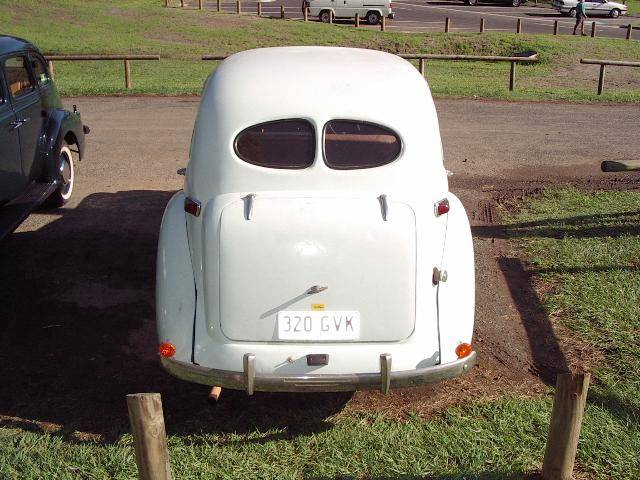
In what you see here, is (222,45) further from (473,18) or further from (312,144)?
(312,144)

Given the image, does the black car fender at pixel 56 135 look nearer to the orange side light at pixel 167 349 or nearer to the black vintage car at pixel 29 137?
the black vintage car at pixel 29 137

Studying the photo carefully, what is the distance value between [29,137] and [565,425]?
6.02 metres

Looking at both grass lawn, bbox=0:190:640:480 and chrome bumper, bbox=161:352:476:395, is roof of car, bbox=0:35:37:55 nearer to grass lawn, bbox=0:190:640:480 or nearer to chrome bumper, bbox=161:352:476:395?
grass lawn, bbox=0:190:640:480

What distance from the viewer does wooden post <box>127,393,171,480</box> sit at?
128 inches

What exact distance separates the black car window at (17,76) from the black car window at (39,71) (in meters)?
0.17

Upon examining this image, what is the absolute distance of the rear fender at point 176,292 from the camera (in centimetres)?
421

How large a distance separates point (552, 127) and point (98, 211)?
8.64 metres

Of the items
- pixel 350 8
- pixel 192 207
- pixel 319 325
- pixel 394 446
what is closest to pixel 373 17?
pixel 350 8

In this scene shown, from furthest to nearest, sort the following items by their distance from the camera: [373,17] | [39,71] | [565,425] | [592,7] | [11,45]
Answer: [592,7], [373,17], [39,71], [11,45], [565,425]

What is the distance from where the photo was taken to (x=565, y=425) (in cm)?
366

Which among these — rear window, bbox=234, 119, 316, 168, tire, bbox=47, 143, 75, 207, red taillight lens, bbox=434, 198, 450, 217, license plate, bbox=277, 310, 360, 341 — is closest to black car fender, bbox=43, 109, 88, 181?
tire, bbox=47, 143, 75, 207

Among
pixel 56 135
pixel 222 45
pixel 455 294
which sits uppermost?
pixel 56 135

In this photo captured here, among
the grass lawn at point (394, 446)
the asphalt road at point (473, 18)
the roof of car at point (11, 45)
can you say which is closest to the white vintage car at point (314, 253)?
the grass lawn at point (394, 446)

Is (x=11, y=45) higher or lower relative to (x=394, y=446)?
higher
